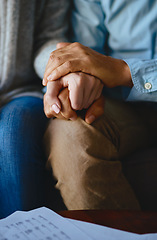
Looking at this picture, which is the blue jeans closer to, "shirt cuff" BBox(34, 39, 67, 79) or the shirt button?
"shirt cuff" BBox(34, 39, 67, 79)

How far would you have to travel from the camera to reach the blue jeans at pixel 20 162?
55 cm

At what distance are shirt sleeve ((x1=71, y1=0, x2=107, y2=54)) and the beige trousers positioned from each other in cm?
32

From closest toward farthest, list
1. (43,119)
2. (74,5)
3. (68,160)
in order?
(68,160) → (43,119) → (74,5)

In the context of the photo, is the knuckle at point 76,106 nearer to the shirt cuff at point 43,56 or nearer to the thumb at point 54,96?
the thumb at point 54,96

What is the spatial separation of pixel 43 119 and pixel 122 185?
31cm

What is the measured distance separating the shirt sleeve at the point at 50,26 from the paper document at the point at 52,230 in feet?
1.80

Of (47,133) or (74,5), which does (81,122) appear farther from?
(74,5)

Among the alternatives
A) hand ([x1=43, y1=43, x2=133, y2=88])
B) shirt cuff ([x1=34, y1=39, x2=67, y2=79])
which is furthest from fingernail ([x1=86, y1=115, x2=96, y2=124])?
shirt cuff ([x1=34, y1=39, x2=67, y2=79])

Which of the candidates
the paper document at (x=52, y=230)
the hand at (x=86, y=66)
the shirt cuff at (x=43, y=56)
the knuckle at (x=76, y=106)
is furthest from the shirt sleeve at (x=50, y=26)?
the paper document at (x=52, y=230)

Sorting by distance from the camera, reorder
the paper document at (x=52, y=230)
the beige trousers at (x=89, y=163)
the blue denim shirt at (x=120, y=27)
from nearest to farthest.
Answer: the paper document at (x=52, y=230) < the beige trousers at (x=89, y=163) < the blue denim shirt at (x=120, y=27)

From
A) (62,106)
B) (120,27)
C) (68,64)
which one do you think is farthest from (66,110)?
(120,27)

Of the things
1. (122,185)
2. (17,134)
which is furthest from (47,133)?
(122,185)

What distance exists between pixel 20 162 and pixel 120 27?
547 mm

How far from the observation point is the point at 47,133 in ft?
2.07
